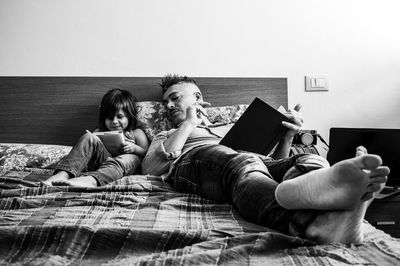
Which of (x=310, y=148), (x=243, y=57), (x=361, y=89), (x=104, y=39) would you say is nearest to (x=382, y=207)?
(x=310, y=148)

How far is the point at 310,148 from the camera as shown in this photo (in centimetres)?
191

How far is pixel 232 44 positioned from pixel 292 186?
1.63 meters

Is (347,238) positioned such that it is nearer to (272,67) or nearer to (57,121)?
(272,67)

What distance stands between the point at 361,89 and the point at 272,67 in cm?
55

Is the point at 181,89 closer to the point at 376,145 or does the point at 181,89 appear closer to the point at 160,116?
the point at 160,116

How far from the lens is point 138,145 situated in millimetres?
1833

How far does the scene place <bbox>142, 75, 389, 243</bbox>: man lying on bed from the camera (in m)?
0.65

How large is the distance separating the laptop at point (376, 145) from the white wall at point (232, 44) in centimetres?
45

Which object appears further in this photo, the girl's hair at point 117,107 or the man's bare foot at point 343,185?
the girl's hair at point 117,107

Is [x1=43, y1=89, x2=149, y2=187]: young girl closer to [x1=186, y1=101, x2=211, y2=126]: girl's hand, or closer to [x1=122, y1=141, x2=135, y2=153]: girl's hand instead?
[x1=122, y1=141, x2=135, y2=153]: girl's hand

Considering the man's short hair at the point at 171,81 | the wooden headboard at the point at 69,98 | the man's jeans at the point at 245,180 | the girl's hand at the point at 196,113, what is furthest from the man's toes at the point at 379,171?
the wooden headboard at the point at 69,98

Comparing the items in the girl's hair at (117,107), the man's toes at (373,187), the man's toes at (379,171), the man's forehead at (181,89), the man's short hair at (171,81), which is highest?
the man's short hair at (171,81)

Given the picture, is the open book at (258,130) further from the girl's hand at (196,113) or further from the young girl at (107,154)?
the young girl at (107,154)

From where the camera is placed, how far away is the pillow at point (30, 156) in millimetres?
1720
